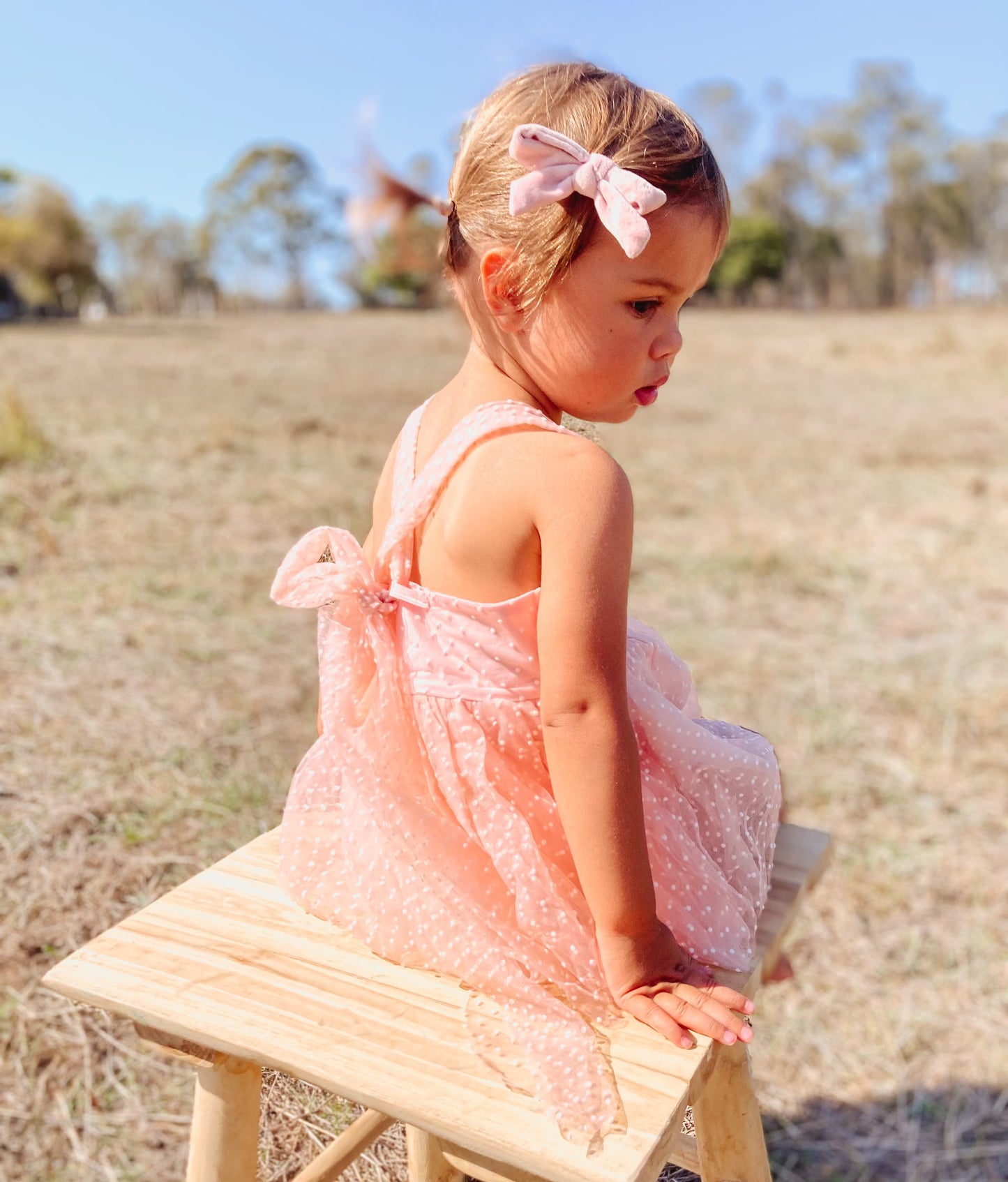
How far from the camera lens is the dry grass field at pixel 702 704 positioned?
5.50 feet

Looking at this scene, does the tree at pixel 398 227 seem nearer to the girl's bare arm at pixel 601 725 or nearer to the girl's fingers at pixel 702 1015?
the girl's bare arm at pixel 601 725

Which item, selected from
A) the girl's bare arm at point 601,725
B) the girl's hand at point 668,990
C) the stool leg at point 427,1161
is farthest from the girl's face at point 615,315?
the stool leg at point 427,1161

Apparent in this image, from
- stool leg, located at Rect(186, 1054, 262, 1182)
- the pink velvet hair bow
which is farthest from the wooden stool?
the pink velvet hair bow

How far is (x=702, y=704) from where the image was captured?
10.2 ft

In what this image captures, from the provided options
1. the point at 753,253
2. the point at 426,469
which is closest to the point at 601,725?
the point at 426,469

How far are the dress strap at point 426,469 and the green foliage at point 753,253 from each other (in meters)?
32.2

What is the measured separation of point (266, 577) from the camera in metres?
3.44

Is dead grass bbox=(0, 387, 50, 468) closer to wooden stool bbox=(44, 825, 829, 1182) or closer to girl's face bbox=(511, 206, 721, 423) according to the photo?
wooden stool bbox=(44, 825, 829, 1182)

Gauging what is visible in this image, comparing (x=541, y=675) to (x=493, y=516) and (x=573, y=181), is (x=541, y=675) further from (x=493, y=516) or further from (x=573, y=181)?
(x=573, y=181)

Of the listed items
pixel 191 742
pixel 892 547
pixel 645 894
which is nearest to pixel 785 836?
pixel 645 894

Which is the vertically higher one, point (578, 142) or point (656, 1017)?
point (578, 142)

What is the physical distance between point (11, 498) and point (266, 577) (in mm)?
939

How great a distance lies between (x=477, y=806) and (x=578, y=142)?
613 millimetres

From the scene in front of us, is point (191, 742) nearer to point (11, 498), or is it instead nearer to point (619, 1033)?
point (619, 1033)
